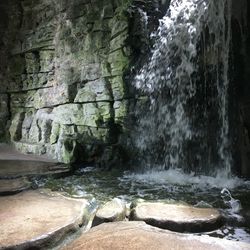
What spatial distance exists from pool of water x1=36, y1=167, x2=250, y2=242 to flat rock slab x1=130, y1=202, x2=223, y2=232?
0.11 meters

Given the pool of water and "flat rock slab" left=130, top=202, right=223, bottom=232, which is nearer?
"flat rock slab" left=130, top=202, right=223, bottom=232

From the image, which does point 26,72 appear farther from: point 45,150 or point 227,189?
point 227,189

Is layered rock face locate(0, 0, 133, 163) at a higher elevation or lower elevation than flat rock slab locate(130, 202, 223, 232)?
higher

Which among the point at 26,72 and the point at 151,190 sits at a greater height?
the point at 26,72

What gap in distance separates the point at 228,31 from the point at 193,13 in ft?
3.68

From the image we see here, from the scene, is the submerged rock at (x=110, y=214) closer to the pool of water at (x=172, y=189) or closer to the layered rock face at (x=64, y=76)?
the pool of water at (x=172, y=189)

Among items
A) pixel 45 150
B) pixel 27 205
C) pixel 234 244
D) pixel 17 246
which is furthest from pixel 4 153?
pixel 234 244

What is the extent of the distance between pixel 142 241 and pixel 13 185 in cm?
259

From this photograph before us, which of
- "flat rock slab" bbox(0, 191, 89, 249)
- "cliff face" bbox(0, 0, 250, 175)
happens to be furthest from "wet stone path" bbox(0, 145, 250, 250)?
"cliff face" bbox(0, 0, 250, 175)

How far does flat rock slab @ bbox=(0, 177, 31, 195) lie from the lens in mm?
4336

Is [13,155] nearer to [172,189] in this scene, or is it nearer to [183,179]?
[183,179]

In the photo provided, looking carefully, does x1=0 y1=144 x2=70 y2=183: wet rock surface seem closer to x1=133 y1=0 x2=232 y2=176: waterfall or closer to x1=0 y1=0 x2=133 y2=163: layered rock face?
x1=0 y1=0 x2=133 y2=163: layered rock face

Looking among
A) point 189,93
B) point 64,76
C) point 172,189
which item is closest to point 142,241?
point 172,189

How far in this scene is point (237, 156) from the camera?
542cm
